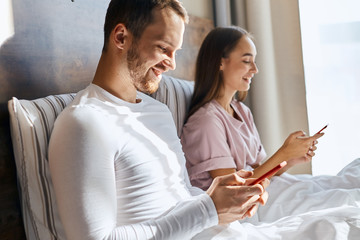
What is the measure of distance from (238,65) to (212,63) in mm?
113

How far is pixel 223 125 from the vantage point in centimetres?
166

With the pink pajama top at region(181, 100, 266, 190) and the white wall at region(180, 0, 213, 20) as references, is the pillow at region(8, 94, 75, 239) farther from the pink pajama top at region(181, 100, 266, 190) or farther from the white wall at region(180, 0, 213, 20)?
the white wall at region(180, 0, 213, 20)

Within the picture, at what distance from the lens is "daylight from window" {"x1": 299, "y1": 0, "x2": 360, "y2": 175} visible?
226 centimetres

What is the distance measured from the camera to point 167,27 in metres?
1.12

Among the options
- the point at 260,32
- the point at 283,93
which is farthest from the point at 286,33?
the point at 283,93

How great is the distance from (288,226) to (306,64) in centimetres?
146

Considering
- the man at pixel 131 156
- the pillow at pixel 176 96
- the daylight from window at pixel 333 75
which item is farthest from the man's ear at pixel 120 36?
the daylight from window at pixel 333 75

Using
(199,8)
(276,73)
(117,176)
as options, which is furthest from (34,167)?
(276,73)

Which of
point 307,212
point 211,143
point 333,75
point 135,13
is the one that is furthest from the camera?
point 333,75

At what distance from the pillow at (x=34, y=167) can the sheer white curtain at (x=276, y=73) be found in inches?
65.5

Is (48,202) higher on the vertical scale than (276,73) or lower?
lower

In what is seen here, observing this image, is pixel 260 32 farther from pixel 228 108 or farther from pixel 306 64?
pixel 228 108

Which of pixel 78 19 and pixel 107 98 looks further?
pixel 78 19

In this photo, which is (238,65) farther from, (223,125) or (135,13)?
(135,13)
